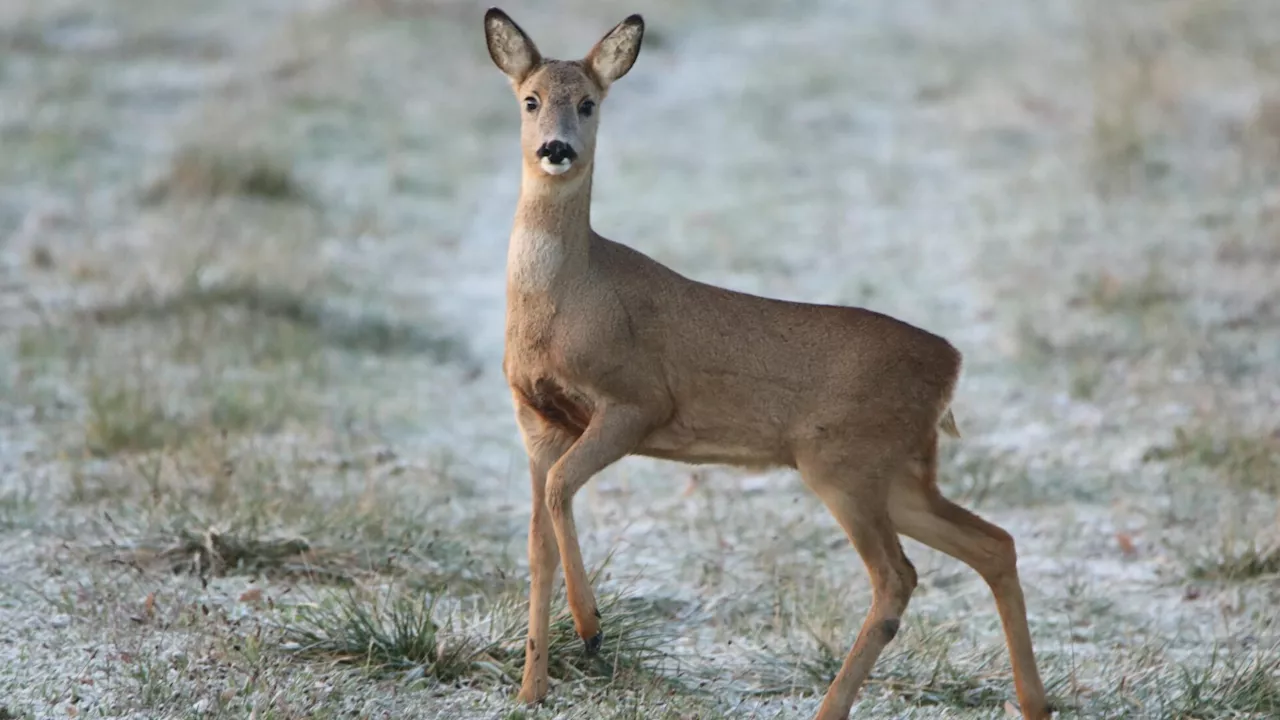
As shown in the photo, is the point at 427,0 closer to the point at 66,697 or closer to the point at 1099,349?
the point at 1099,349

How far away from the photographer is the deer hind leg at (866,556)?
5039 millimetres

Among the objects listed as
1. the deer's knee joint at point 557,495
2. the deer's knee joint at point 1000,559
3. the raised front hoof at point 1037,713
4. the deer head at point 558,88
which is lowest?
the raised front hoof at point 1037,713

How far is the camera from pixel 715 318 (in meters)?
5.30

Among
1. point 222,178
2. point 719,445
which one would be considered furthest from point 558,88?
point 222,178

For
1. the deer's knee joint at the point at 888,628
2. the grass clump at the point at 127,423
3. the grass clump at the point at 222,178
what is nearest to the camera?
the deer's knee joint at the point at 888,628

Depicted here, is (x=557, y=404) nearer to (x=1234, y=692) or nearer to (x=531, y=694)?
(x=531, y=694)

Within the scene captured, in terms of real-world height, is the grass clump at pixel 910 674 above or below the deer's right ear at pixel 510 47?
below

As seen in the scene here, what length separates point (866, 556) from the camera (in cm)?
507

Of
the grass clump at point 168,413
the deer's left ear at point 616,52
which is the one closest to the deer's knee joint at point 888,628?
the deer's left ear at point 616,52

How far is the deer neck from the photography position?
17.3 feet

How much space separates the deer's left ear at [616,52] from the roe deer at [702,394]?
16cm

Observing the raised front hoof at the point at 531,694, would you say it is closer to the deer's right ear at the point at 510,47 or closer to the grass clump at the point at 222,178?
the deer's right ear at the point at 510,47

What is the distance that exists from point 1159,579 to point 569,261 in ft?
10.2

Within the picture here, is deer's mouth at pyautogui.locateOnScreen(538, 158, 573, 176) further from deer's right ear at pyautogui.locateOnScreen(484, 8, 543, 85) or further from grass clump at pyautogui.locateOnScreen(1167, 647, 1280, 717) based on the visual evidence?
grass clump at pyautogui.locateOnScreen(1167, 647, 1280, 717)
